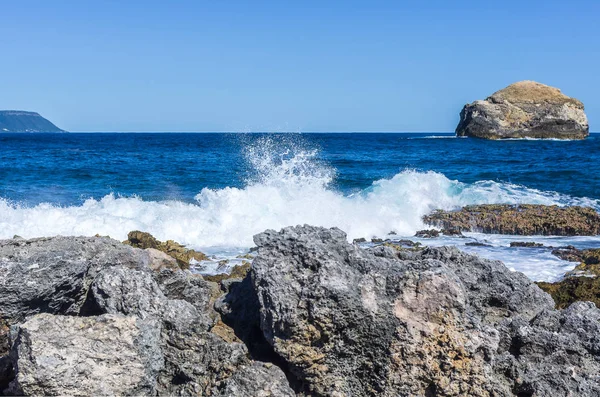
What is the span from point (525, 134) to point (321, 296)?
64894mm

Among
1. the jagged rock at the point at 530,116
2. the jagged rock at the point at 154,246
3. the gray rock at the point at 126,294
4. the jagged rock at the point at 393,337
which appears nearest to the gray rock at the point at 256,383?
the jagged rock at the point at 393,337

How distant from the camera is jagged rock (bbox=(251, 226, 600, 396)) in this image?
3455mm

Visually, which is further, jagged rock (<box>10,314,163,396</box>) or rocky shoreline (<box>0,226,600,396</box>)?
rocky shoreline (<box>0,226,600,396</box>)

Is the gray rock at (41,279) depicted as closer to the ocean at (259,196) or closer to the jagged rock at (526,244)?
the ocean at (259,196)

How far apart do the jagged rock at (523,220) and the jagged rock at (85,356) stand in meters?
11.2

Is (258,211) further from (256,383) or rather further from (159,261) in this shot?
(256,383)

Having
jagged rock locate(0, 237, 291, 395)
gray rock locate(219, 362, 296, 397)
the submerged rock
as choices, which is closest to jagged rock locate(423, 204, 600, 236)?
the submerged rock

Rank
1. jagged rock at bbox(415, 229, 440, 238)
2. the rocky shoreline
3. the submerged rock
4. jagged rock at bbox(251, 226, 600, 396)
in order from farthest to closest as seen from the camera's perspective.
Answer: jagged rock at bbox(415, 229, 440, 238), the submerged rock, jagged rock at bbox(251, 226, 600, 396), the rocky shoreline

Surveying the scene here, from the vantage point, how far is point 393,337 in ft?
11.4

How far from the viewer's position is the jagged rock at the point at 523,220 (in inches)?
508

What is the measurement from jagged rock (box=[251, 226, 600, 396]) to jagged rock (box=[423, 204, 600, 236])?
9731 mm

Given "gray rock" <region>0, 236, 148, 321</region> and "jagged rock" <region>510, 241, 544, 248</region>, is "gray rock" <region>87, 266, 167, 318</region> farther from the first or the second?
Result: "jagged rock" <region>510, 241, 544, 248</region>

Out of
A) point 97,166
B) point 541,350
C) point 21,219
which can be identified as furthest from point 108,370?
point 97,166

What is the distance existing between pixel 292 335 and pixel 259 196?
39.7 feet
